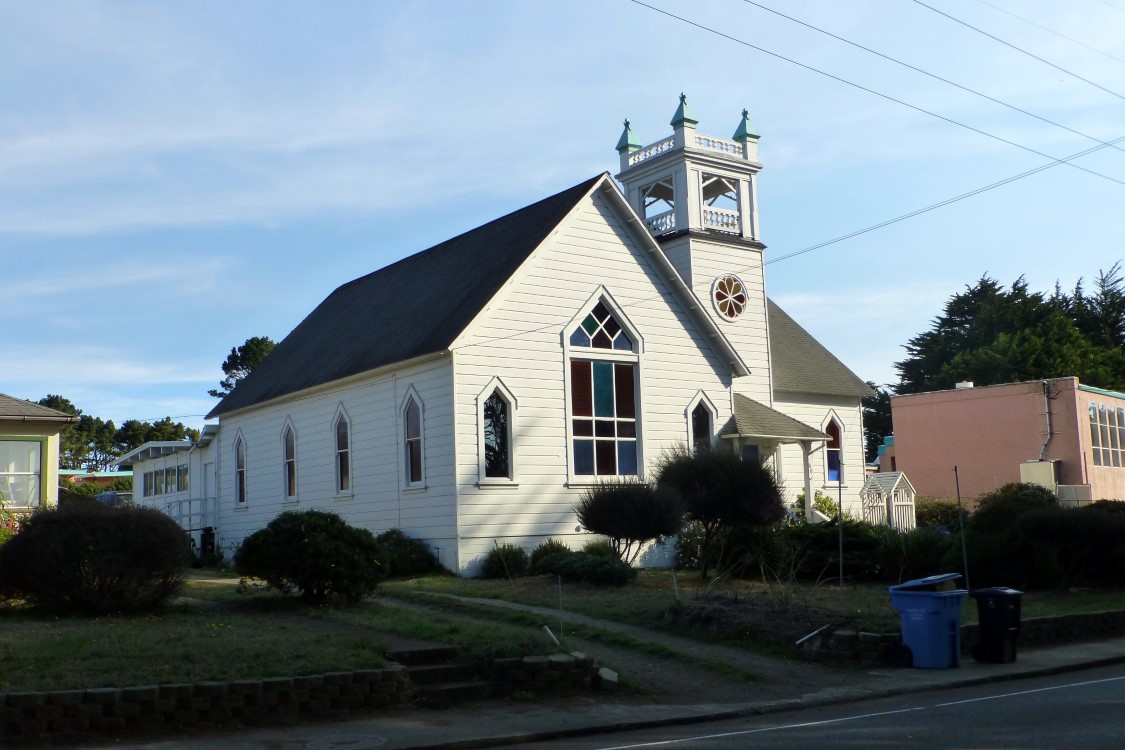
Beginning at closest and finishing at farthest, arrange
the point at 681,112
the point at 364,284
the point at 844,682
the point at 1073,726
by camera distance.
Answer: the point at 1073,726 < the point at 844,682 < the point at 681,112 < the point at 364,284

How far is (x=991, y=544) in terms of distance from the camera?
2184 cm

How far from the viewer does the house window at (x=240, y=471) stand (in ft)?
108

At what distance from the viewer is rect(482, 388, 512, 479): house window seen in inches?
962

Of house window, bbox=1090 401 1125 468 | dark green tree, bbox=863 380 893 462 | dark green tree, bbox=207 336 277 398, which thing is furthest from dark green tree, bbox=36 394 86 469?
house window, bbox=1090 401 1125 468

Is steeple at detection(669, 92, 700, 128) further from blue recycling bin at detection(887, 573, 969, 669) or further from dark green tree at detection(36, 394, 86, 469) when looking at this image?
dark green tree at detection(36, 394, 86, 469)

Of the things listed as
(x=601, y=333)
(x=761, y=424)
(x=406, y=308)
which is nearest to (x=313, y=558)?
(x=601, y=333)

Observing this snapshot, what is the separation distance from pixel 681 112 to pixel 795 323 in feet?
30.7

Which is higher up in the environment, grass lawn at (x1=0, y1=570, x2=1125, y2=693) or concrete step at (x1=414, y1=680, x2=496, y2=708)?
grass lawn at (x1=0, y1=570, x2=1125, y2=693)

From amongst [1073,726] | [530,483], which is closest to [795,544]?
[530,483]

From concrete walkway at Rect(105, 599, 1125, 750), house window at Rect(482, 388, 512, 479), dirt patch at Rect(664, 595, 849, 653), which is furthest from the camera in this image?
house window at Rect(482, 388, 512, 479)

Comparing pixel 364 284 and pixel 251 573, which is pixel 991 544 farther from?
pixel 364 284

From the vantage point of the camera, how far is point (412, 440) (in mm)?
25266

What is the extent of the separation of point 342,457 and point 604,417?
668 centimetres

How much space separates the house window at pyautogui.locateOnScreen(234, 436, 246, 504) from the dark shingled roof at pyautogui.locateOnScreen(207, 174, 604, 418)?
1.12 meters
